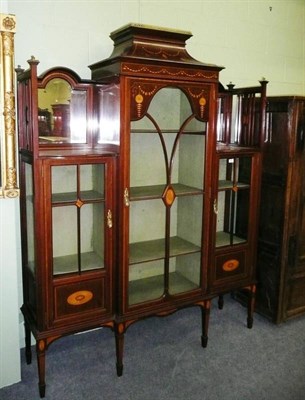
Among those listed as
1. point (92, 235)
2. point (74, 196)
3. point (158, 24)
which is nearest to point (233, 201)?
point (92, 235)

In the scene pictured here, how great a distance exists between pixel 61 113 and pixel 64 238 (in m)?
0.79

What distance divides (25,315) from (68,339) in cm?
54

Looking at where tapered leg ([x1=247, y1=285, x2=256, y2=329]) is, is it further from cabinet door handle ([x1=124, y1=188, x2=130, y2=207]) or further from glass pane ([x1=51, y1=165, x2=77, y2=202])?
glass pane ([x1=51, y1=165, x2=77, y2=202])

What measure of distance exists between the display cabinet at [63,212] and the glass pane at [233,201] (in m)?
0.95

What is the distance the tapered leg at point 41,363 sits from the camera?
2219mm

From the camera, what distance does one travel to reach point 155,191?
8.54 ft

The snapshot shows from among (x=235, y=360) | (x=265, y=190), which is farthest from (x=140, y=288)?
(x=265, y=190)

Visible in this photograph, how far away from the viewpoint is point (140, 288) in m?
2.68

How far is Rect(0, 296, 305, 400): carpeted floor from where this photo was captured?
2.31 metres

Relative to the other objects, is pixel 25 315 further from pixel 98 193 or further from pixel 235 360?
pixel 235 360

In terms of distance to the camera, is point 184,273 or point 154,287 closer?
point 154,287

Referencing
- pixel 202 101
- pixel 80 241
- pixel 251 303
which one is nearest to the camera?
pixel 80 241

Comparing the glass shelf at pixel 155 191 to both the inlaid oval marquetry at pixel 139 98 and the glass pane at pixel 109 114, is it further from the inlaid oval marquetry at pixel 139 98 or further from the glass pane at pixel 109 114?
the inlaid oval marquetry at pixel 139 98

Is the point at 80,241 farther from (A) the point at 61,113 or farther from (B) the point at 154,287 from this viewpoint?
(A) the point at 61,113
